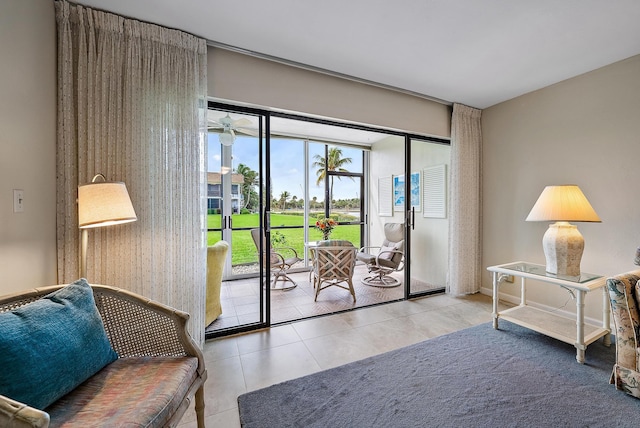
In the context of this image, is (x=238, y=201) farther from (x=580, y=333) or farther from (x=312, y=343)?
(x=580, y=333)

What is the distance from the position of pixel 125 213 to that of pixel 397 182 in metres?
4.46

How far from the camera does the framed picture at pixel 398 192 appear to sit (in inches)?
194

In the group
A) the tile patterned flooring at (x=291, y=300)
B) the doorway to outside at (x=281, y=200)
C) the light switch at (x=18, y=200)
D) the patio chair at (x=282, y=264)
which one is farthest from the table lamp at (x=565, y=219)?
the light switch at (x=18, y=200)

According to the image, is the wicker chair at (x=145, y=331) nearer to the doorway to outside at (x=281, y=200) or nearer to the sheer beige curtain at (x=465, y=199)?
the doorway to outside at (x=281, y=200)

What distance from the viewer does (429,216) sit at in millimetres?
4160

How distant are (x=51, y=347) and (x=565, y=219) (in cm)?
347

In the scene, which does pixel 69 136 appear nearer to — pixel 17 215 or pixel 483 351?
pixel 17 215

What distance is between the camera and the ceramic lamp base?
234 cm

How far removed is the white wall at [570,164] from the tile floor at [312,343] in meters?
0.95

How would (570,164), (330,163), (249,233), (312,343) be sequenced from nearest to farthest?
(312,343), (570,164), (249,233), (330,163)

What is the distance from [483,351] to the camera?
7.41 ft

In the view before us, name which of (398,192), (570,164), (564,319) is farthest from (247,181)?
(570,164)

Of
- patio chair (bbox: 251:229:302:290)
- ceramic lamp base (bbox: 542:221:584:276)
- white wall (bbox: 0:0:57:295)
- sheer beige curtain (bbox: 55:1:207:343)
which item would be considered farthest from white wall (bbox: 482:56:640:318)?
white wall (bbox: 0:0:57:295)

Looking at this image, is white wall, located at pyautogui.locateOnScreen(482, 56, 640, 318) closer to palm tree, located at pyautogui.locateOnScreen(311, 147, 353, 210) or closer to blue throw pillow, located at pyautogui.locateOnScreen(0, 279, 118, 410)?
palm tree, located at pyautogui.locateOnScreen(311, 147, 353, 210)
